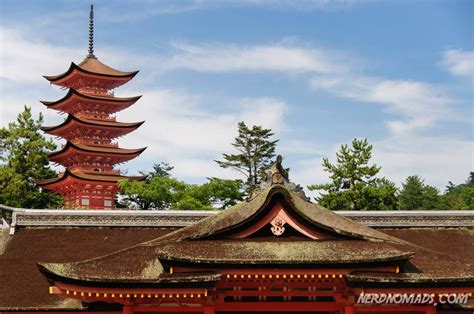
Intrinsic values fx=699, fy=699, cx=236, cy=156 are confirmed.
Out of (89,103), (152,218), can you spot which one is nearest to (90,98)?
(89,103)

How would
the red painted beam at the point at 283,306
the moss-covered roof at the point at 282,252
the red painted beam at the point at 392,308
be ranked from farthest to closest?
the red painted beam at the point at 283,306, the red painted beam at the point at 392,308, the moss-covered roof at the point at 282,252

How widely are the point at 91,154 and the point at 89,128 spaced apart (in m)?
2.32

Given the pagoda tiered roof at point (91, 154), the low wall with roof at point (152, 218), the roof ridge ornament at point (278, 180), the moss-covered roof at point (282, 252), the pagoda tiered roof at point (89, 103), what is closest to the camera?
the moss-covered roof at point (282, 252)

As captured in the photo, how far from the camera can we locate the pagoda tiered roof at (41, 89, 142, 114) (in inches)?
2169

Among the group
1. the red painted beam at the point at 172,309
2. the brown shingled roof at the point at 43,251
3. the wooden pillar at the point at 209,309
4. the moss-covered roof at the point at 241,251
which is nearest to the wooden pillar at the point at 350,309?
the moss-covered roof at the point at 241,251

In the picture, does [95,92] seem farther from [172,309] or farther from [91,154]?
[172,309]

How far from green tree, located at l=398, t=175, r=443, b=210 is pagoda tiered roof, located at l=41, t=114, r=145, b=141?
3176cm

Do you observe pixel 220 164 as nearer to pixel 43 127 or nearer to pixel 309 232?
pixel 43 127

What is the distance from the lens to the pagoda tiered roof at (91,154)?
53000mm

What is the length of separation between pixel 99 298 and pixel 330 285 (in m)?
5.74

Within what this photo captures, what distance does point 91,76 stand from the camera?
56656 millimetres

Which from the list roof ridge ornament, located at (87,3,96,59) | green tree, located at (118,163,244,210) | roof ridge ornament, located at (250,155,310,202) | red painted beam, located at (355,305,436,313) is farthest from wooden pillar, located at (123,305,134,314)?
roof ridge ornament, located at (87,3,96,59)

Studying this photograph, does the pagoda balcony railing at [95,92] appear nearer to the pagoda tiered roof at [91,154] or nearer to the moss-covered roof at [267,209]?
the pagoda tiered roof at [91,154]

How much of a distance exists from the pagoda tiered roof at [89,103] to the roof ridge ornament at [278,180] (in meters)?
37.6
